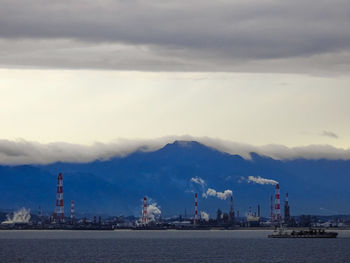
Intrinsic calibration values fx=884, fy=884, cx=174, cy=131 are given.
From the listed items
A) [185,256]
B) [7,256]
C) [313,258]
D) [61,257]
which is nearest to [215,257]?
[185,256]

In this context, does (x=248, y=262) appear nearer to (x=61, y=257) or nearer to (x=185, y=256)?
(x=185, y=256)

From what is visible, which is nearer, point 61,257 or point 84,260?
point 84,260

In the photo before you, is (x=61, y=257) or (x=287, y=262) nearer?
(x=287, y=262)

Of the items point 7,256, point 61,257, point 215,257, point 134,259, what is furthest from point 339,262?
point 7,256

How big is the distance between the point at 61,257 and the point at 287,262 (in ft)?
163

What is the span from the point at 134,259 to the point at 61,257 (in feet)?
57.1

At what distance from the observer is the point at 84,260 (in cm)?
17875

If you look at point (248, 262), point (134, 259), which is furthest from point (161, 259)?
point (248, 262)

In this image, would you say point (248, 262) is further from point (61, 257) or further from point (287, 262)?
point (61, 257)

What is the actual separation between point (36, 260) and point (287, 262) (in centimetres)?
5010

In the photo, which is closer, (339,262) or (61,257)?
(339,262)

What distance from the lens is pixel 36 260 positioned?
178 m

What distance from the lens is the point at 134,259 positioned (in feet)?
602

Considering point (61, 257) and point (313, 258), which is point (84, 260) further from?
point (313, 258)
